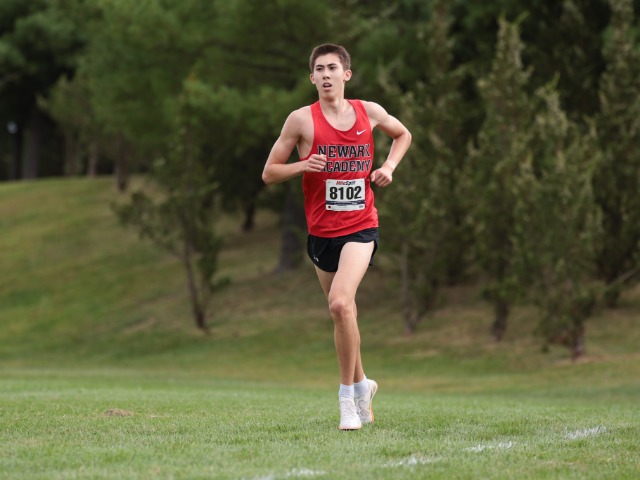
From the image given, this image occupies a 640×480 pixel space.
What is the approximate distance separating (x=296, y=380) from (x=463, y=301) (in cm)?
718

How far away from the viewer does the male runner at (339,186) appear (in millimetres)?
7562

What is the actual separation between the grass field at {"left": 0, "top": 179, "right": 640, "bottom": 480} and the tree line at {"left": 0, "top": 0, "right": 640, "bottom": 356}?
115 cm

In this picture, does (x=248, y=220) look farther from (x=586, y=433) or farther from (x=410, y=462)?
(x=410, y=462)

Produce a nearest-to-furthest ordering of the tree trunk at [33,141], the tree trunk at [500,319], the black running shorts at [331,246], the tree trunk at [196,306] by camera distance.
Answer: the black running shorts at [331,246]
the tree trunk at [500,319]
the tree trunk at [196,306]
the tree trunk at [33,141]

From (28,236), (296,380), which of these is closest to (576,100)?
(296,380)

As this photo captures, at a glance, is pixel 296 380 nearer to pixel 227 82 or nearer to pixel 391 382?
pixel 391 382

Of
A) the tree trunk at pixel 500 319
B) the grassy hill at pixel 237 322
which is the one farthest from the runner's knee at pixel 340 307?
the tree trunk at pixel 500 319

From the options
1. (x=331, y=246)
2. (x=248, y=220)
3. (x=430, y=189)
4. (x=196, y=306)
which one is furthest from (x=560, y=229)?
(x=248, y=220)

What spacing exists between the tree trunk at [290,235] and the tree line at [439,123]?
0.08 metres

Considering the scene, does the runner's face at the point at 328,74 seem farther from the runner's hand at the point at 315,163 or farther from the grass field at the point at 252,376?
the grass field at the point at 252,376

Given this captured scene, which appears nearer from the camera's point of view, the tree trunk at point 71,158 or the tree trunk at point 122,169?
the tree trunk at point 122,169

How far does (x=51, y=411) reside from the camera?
8.57m

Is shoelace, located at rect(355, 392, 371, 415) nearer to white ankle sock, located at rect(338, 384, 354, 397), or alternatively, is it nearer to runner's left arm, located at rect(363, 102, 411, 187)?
white ankle sock, located at rect(338, 384, 354, 397)

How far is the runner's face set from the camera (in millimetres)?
7641
